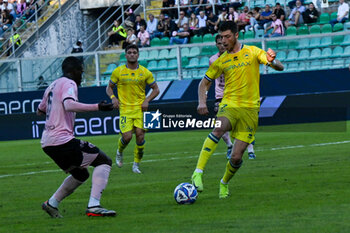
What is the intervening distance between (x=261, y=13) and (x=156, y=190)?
1854cm

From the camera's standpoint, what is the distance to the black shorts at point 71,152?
8.96 metres

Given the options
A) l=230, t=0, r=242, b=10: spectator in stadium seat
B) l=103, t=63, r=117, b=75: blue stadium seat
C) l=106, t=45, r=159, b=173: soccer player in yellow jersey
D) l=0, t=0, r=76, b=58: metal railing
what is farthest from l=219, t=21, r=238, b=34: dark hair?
l=0, t=0, r=76, b=58: metal railing

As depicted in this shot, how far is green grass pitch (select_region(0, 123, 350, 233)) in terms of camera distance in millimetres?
8227

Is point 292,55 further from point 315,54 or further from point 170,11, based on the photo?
point 170,11

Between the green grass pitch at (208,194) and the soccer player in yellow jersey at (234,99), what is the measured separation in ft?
1.74

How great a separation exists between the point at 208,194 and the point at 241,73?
173 cm

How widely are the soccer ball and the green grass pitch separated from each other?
4.1 inches

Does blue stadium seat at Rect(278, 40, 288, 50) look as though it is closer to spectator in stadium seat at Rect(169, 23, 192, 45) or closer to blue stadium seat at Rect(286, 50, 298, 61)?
blue stadium seat at Rect(286, 50, 298, 61)

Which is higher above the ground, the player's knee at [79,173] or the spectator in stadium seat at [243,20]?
the spectator in stadium seat at [243,20]

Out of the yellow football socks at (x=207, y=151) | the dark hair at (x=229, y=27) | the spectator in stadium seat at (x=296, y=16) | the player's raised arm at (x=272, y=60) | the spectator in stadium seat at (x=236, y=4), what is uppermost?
the dark hair at (x=229, y=27)

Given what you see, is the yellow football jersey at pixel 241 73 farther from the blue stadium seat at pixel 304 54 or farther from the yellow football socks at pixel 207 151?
the blue stadium seat at pixel 304 54

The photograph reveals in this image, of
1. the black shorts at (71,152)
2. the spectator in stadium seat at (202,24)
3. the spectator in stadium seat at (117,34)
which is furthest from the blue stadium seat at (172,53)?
the black shorts at (71,152)

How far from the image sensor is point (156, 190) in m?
11.4

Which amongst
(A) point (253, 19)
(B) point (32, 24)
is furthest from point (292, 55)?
(B) point (32, 24)
